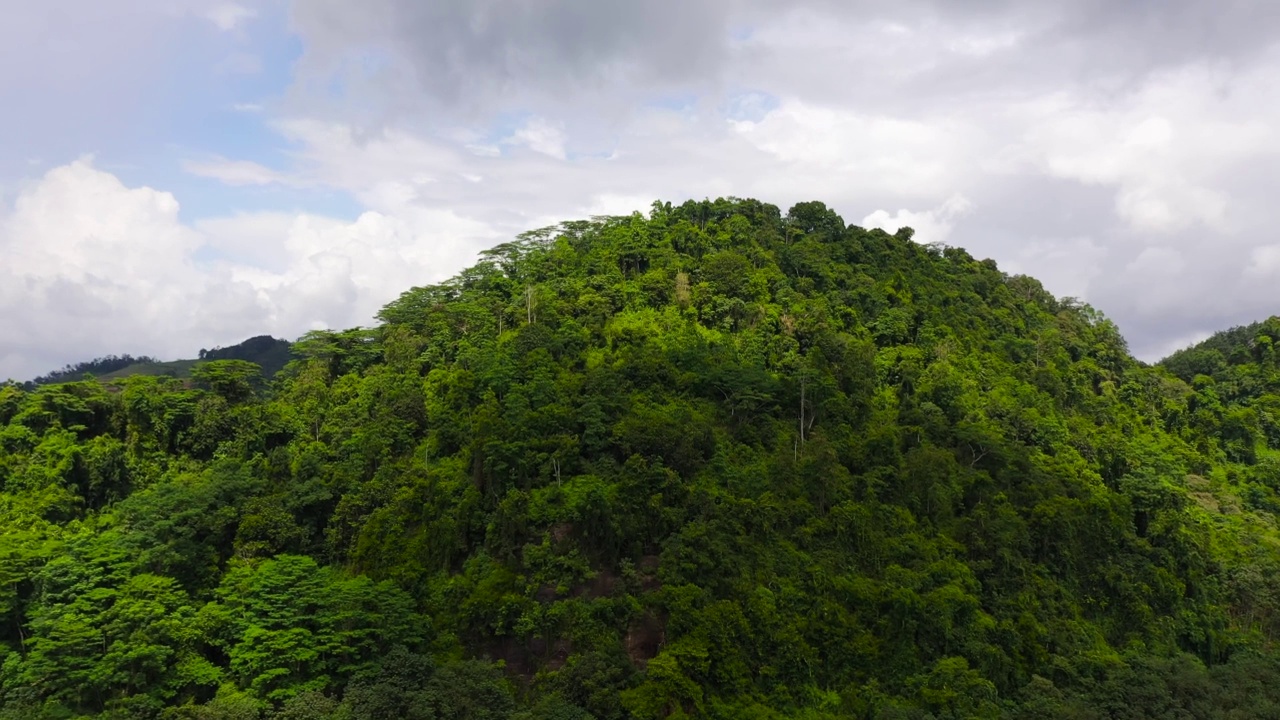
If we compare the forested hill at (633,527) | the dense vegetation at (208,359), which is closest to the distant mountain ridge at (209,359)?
the dense vegetation at (208,359)

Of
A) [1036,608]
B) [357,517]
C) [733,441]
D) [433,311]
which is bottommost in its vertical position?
[1036,608]

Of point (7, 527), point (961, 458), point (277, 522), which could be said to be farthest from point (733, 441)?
point (7, 527)

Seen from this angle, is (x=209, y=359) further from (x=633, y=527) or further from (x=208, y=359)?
(x=633, y=527)

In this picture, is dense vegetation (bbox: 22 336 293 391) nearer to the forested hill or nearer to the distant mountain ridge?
the distant mountain ridge

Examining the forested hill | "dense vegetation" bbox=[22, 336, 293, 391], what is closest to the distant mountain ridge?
"dense vegetation" bbox=[22, 336, 293, 391]

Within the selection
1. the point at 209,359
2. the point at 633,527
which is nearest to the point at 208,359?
the point at 209,359

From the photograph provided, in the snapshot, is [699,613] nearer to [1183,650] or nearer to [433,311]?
[1183,650]

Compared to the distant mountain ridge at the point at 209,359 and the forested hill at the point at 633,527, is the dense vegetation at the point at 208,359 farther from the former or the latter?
the forested hill at the point at 633,527

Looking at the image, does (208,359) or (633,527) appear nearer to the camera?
(633,527)
